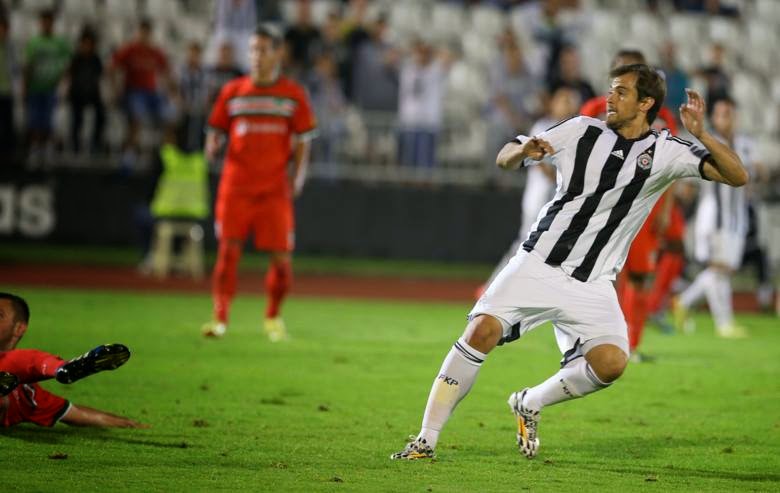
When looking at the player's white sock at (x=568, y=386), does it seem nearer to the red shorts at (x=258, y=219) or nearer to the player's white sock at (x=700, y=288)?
the red shorts at (x=258, y=219)

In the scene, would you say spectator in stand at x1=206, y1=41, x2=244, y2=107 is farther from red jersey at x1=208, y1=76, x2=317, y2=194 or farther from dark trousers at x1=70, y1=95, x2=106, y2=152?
red jersey at x1=208, y1=76, x2=317, y2=194

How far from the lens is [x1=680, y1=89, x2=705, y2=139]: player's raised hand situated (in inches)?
247

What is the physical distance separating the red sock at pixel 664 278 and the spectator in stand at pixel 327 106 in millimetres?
7073

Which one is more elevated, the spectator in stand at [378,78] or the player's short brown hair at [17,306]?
the spectator in stand at [378,78]

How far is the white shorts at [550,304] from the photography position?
644 centimetres

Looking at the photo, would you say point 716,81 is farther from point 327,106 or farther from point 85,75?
point 85,75

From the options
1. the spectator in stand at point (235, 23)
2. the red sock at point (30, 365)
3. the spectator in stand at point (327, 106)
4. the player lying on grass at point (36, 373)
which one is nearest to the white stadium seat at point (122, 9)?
the spectator in stand at point (235, 23)

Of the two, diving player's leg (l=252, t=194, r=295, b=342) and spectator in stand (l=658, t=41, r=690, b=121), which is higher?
spectator in stand (l=658, t=41, r=690, b=121)

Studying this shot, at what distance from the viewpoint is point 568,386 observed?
6.69 metres

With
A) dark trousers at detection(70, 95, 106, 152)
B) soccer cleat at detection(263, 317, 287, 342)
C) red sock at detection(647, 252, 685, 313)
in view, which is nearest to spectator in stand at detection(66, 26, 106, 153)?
dark trousers at detection(70, 95, 106, 152)

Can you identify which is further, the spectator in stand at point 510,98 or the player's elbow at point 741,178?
the spectator in stand at point 510,98

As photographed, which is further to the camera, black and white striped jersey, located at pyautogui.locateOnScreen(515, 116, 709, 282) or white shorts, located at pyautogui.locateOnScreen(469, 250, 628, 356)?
black and white striped jersey, located at pyautogui.locateOnScreen(515, 116, 709, 282)

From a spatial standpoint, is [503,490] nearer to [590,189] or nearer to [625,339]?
[625,339]

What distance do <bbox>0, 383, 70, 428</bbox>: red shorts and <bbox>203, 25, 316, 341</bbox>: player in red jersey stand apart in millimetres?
4609
